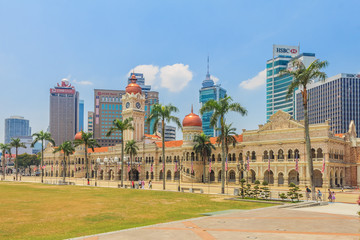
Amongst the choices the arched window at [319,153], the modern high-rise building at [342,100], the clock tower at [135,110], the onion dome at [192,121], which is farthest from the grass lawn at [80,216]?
the modern high-rise building at [342,100]

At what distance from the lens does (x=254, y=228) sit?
20844 mm

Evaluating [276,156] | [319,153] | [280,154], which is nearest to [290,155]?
[280,154]

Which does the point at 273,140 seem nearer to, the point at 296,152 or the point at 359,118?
the point at 296,152

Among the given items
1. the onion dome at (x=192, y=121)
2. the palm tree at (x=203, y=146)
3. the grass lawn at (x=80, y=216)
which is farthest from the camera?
the onion dome at (x=192, y=121)

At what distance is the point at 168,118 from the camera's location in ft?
198

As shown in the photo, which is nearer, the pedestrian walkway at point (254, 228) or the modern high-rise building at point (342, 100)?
the pedestrian walkway at point (254, 228)

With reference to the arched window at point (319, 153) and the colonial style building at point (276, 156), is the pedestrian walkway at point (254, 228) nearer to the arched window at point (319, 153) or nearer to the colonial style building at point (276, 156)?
the colonial style building at point (276, 156)

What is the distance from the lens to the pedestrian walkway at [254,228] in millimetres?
18547

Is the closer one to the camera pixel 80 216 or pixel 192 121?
pixel 80 216

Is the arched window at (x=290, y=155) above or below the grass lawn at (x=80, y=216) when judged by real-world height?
above

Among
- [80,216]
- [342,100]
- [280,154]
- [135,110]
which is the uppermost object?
[342,100]

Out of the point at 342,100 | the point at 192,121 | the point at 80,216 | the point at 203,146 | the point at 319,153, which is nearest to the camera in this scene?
the point at 80,216

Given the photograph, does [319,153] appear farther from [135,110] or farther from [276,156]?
[135,110]

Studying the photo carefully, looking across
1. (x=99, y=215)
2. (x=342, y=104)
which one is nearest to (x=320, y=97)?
(x=342, y=104)
